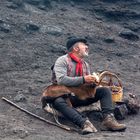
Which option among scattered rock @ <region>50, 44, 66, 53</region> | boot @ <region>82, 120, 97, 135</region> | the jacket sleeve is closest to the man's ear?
the jacket sleeve

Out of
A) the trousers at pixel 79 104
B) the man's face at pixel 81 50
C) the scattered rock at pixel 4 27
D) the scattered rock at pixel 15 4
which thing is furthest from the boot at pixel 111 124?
the scattered rock at pixel 15 4

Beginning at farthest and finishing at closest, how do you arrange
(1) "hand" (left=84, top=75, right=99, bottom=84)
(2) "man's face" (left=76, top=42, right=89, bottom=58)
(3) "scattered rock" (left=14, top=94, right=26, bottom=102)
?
(3) "scattered rock" (left=14, top=94, right=26, bottom=102), (2) "man's face" (left=76, top=42, right=89, bottom=58), (1) "hand" (left=84, top=75, right=99, bottom=84)

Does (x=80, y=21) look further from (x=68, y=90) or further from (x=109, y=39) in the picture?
(x=68, y=90)

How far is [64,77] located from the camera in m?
6.71

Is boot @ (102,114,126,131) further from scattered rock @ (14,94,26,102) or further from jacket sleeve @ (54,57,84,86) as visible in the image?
scattered rock @ (14,94,26,102)

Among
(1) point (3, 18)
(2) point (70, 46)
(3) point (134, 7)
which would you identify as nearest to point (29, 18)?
(1) point (3, 18)

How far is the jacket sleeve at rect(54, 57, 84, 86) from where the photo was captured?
6.68 metres

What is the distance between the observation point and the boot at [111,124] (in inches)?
253

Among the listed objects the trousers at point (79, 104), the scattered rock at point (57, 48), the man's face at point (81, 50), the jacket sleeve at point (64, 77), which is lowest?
the scattered rock at point (57, 48)

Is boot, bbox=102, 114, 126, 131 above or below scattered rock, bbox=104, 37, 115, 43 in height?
above

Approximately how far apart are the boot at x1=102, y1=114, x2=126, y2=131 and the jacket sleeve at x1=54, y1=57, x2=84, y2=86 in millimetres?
713

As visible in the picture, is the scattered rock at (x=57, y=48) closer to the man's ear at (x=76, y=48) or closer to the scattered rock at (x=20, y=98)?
the scattered rock at (x=20, y=98)

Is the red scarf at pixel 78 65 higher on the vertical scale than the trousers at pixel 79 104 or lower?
higher

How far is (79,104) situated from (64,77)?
0.62m
